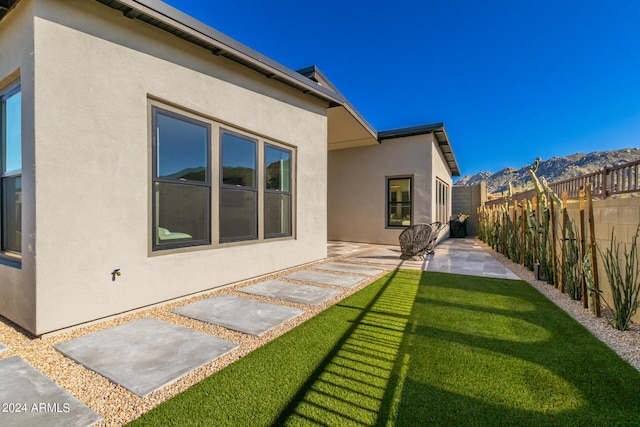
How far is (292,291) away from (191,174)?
2318mm

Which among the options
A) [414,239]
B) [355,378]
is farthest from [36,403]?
[414,239]

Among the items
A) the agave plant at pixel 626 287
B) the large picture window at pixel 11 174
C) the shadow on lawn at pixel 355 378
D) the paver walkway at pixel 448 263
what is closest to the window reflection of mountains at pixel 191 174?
the large picture window at pixel 11 174

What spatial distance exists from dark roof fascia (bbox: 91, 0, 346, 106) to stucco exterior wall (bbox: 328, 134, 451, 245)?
5.47 meters

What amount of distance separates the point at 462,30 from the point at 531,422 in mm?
14171

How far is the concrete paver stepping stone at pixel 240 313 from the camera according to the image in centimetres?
317

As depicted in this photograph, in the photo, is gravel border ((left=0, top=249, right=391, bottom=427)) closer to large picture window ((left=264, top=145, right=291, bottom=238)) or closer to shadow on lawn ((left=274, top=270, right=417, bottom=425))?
shadow on lawn ((left=274, top=270, right=417, bottom=425))

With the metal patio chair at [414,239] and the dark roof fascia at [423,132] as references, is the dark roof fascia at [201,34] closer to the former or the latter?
the metal patio chair at [414,239]

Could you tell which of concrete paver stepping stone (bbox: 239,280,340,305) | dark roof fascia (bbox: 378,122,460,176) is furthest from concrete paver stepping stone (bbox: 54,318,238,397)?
dark roof fascia (bbox: 378,122,460,176)

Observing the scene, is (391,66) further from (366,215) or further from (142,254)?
(142,254)

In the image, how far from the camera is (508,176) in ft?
169

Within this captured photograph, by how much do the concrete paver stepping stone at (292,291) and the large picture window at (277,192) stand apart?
1.12 metres

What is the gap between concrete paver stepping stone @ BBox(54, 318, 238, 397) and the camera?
2.17 meters

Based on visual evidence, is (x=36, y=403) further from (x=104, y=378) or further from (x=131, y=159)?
(x=131, y=159)

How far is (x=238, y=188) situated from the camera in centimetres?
499
